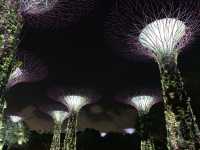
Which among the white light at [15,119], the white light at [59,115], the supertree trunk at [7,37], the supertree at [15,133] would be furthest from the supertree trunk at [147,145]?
the white light at [15,119]

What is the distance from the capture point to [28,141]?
47.2m

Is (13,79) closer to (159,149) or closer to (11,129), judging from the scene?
(11,129)

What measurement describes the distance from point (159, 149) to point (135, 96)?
496 inches

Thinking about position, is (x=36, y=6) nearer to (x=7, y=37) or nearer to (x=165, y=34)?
(x=7, y=37)

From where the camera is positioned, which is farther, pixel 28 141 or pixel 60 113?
pixel 28 141

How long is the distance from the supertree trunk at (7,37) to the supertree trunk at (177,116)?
33.6ft

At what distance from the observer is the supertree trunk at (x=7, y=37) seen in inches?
652

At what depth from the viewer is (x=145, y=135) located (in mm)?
34688

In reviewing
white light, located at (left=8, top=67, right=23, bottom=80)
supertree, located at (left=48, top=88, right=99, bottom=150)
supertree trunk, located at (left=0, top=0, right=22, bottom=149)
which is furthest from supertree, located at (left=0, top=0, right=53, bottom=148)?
supertree, located at (left=48, top=88, right=99, bottom=150)

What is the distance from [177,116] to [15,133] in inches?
1272

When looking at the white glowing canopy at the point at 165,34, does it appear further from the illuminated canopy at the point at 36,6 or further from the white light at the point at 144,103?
the white light at the point at 144,103

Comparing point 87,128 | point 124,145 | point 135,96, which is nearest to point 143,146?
point 135,96

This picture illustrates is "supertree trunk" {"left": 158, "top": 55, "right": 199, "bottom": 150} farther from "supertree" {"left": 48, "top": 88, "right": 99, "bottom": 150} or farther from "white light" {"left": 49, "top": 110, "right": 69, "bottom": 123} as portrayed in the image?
"white light" {"left": 49, "top": 110, "right": 69, "bottom": 123}

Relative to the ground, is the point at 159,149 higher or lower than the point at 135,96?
lower
